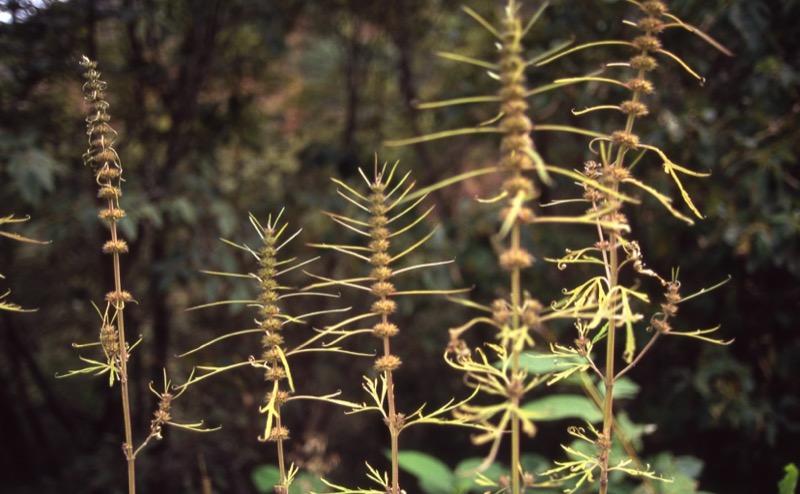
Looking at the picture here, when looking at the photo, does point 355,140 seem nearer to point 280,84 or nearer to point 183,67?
point 280,84

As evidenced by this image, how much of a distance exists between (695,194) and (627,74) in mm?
476

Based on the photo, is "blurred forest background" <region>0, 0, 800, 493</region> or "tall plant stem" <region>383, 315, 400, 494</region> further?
"blurred forest background" <region>0, 0, 800, 493</region>

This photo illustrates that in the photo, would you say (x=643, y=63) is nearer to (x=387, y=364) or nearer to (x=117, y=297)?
(x=387, y=364)

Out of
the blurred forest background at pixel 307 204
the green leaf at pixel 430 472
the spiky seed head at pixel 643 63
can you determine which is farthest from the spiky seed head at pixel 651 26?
the blurred forest background at pixel 307 204

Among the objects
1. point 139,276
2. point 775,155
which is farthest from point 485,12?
point 139,276

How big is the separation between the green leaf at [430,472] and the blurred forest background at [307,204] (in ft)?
1.07

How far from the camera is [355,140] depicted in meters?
3.62

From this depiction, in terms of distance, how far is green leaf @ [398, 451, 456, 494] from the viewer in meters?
1.82

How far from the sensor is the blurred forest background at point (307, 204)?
2.25 metres

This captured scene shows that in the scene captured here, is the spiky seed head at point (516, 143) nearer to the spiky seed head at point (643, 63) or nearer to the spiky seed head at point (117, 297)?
the spiky seed head at point (643, 63)

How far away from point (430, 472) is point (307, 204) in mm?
1398

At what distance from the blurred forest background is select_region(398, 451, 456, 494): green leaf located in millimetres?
325

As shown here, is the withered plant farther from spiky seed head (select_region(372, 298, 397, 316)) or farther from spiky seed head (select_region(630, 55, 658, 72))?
spiky seed head (select_region(630, 55, 658, 72))

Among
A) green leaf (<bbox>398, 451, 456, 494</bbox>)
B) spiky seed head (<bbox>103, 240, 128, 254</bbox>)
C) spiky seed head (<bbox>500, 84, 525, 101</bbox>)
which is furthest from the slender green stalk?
green leaf (<bbox>398, 451, 456, 494</bbox>)
